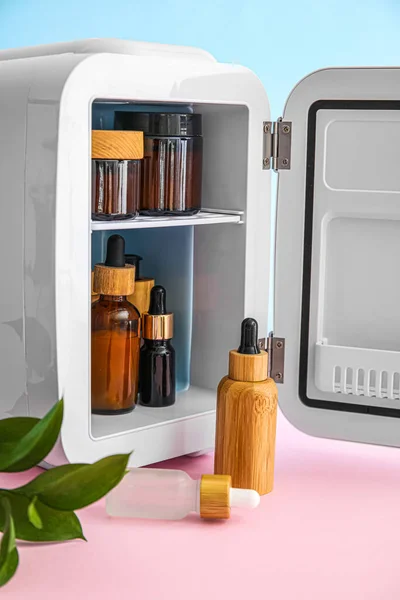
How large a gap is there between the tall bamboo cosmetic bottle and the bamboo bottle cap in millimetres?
68

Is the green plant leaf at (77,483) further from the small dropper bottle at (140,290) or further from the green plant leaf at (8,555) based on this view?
the small dropper bottle at (140,290)

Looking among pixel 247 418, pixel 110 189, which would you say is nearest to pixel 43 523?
pixel 247 418

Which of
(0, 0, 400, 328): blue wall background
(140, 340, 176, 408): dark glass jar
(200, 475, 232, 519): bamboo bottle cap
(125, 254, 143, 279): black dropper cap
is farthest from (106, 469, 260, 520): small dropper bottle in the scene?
(0, 0, 400, 328): blue wall background

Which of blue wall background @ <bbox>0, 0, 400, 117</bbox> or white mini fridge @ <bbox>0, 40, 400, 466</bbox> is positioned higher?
blue wall background @ <bbox>0, 0, 400, 117</bbox>

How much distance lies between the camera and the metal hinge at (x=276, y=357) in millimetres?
1207

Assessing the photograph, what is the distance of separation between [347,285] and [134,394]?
0.97 feet

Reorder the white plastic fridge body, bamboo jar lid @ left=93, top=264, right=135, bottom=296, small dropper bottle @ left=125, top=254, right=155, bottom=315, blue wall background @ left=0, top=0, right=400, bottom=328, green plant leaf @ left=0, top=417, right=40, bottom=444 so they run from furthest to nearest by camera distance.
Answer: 1. blue wall background @ left=0, top=0, right=400, bottom=328
2. small dropper bottle @ left=125, top=254, right=155, bottom=315
3. bamboo jar lid @ left=93, top=264, right=135, bottom=296
4. the white plastic fridge body
5. green plant leaf @ left=0, top=417, right=40, bottom=444

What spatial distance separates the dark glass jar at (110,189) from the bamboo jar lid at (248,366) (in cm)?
21

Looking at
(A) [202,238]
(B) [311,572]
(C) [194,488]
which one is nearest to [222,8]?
(A) [202,238]

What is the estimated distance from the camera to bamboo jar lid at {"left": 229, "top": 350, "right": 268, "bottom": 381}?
1067 millimetres

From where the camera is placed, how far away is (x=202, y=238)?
126cm

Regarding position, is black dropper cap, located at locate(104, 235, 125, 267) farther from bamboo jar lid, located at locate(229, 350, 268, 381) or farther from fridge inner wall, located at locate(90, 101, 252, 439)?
bamboo jar lid, located at locate(229, 350, 268, 381)

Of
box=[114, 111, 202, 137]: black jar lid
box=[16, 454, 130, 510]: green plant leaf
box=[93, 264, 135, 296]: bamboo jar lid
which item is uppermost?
box=[114, 111, 202, 137]: black jar lid

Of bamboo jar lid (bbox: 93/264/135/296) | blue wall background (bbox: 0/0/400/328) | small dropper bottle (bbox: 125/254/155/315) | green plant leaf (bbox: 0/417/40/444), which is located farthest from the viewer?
blue wall background (bbox: 0/0/400/328)
